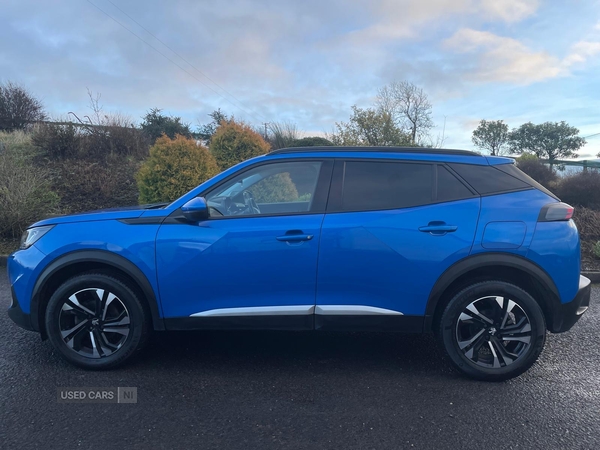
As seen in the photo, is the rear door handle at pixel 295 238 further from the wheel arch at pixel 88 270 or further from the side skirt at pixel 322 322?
the wheel arch at pixel 88 270

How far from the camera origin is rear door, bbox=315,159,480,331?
10.5 ft

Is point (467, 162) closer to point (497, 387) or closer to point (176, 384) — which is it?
point (497, 387)

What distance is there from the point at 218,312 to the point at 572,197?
894 cm

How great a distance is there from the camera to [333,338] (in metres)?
4.18

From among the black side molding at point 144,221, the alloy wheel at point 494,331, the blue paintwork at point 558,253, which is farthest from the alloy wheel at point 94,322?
the blue paintwork at point 558,253

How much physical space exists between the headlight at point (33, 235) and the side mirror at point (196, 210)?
115 cm

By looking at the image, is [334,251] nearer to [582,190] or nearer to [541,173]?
[582,190]

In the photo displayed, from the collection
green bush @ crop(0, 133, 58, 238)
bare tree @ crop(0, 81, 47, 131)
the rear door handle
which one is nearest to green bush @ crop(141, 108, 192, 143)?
bare tree @ crop(0, 81, 47, 131)

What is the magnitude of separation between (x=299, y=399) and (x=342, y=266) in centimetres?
99

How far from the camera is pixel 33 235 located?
138 inches

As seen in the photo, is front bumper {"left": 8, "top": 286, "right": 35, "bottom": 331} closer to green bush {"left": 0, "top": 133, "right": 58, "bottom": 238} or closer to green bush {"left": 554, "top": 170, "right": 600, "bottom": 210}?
green bush {"left": 0, "top": 133, "right": 58, "bottom": 238}

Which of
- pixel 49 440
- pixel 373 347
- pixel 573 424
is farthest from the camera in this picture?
pixel 373 347

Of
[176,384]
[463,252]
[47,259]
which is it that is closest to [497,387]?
[463,252]

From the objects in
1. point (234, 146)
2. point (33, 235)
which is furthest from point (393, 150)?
point (234, 146)
